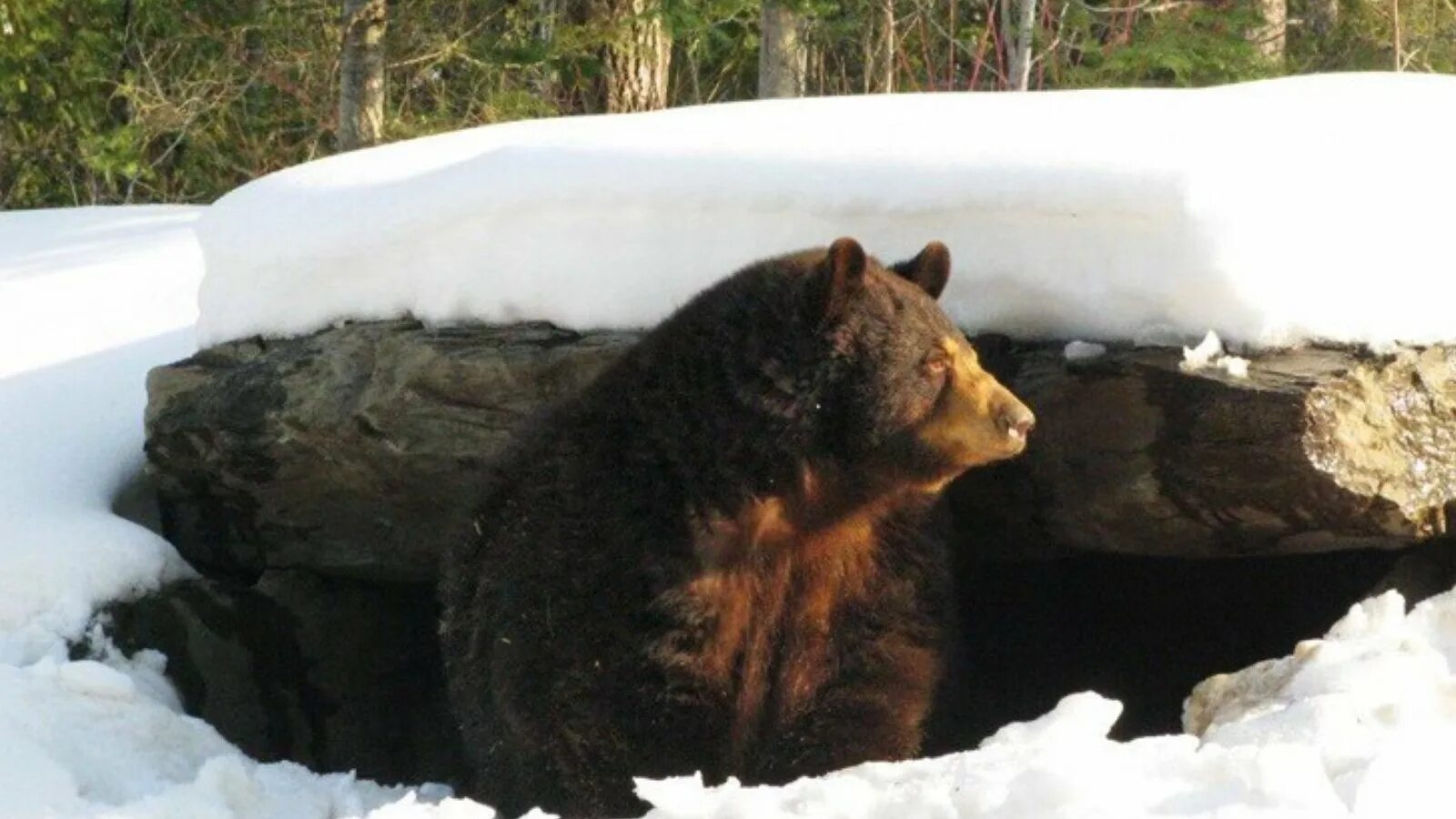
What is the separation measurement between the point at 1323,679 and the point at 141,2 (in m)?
13.8

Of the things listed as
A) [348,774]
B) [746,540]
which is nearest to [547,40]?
[348,774]

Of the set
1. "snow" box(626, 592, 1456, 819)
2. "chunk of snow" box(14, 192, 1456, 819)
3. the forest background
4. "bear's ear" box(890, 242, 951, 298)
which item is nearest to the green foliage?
the forest background

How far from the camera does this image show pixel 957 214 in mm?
4938

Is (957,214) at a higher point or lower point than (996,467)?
higher

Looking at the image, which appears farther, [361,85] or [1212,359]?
[361,85]

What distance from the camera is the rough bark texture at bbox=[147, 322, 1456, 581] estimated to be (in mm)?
4508

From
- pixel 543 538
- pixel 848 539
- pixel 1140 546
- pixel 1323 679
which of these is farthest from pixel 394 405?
pixel 1323 679

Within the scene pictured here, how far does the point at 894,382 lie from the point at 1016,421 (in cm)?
30

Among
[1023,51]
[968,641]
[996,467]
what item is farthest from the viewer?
[1023,51]

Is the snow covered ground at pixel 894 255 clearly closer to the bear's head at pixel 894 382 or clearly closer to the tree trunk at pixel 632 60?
the bear's head at pixel 894 382

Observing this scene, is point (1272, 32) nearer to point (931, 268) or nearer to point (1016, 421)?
point (931, 268)

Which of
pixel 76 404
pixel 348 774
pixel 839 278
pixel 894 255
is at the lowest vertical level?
pixel 348 774

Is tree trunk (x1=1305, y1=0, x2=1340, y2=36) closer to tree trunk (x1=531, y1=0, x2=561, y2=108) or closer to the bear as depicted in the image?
tree trunk (x1=531, y1=0, x2=561, y2=108)

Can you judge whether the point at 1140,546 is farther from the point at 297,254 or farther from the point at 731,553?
the point at 297,254
